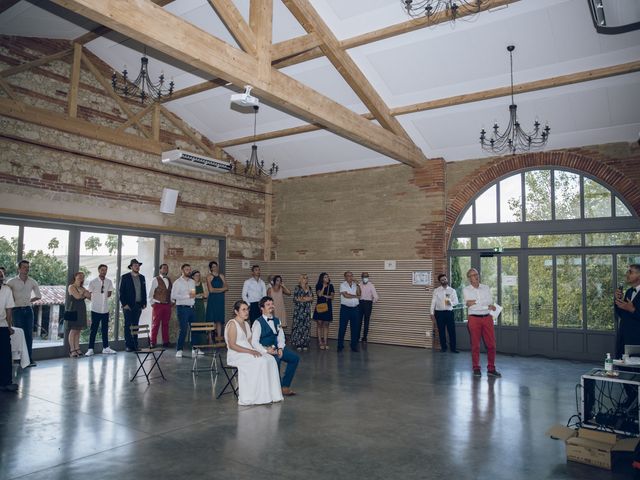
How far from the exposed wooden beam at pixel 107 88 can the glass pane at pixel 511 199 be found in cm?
747

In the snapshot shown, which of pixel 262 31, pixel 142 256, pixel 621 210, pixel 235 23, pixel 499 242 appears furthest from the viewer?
pixel 142 256

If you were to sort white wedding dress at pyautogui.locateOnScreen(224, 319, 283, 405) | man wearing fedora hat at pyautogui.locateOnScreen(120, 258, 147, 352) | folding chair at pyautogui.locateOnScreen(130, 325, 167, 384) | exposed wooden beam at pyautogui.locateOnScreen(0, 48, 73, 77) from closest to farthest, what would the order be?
white wedding dress at pyautogui.locateOnScreen(224, 319, 283, 405), folding chair at pyautogui.locateOnScreen(130, 325, 167, 384), exposed wooden beam at pyautogui.locateOnScreen(0, 48, 73, 77), man wearing fedora hat at pyautogui.locateOnScreen(120, 258, 147, 352)

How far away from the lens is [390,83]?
28.9 ft

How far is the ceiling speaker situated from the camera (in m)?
10.4

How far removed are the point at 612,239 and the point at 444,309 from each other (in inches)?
129

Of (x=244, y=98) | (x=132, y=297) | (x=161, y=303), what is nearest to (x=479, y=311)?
(x=244, y=98)

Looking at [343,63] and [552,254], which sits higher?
[343,63]

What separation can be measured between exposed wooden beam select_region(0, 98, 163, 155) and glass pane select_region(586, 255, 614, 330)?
8.85 meters

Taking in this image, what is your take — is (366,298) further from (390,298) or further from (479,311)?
(479,311)

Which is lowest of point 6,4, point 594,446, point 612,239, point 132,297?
point 594,446

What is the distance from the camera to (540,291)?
377 inches

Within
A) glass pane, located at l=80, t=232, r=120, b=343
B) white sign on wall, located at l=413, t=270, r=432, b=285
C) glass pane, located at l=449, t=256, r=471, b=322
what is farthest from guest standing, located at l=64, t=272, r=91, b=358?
glass pane, located at l=449, t=256, r=471, b=322

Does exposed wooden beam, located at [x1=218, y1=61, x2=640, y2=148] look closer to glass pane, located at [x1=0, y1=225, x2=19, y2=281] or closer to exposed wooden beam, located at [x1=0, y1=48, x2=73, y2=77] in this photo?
exposed wooden beam, located at [x1=0, y1=48, x2=73, y2=77]

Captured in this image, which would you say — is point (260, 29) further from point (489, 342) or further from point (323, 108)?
point (489, 342)
